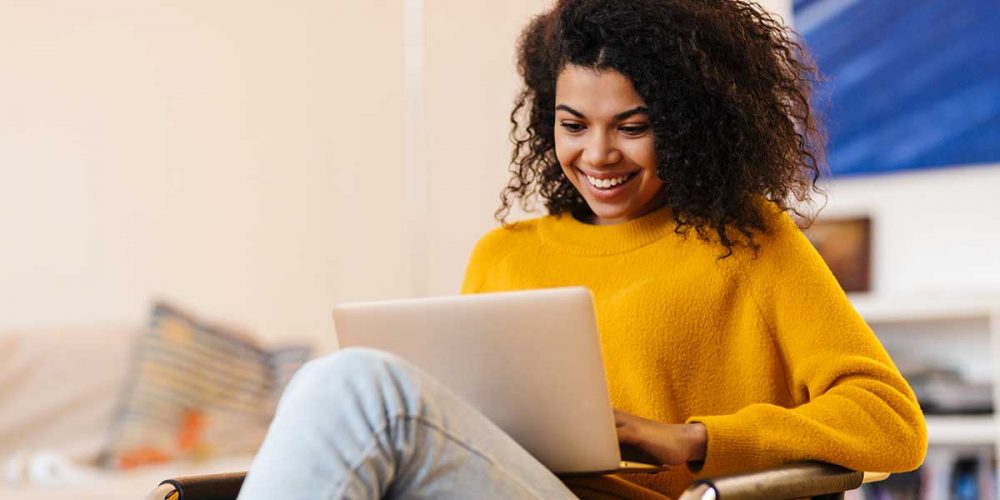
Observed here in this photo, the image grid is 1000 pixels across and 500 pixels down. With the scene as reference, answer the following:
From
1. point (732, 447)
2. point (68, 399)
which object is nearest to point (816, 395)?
point (732, 447)

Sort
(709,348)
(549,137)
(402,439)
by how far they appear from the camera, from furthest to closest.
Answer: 1. (549,137)
2. (709,348)
3. (402,439)

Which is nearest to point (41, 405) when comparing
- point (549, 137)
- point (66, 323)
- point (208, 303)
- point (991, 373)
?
point (66, 323)

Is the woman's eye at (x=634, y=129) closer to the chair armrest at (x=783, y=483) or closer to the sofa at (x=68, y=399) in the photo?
the chair armrest at (x=783, y=483)

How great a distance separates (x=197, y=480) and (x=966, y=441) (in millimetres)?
2120

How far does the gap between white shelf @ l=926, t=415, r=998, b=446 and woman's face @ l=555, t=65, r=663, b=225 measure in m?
1.66

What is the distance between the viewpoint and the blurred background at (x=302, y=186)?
9.61 ft

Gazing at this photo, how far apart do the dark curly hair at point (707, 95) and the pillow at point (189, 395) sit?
170cm

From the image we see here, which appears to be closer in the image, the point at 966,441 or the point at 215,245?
the point at 966,441

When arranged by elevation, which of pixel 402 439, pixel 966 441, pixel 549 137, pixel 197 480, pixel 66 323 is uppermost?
pixel 549 137

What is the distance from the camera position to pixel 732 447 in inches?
49.9

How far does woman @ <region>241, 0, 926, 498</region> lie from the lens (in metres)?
1.28

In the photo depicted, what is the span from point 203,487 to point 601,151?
558 mm

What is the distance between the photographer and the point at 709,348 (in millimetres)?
1435

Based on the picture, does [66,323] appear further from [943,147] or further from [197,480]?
→ [943,147]
